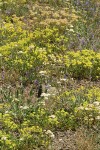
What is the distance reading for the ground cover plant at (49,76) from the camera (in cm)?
653

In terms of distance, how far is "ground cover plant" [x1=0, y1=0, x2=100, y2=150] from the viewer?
6.53 meters

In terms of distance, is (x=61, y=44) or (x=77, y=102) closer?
(x=77, y=102)

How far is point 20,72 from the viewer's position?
8781 millimetres

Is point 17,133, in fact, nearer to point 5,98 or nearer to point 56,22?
point 5,98

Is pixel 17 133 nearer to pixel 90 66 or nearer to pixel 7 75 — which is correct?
pixel 7 75

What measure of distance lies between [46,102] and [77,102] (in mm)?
547

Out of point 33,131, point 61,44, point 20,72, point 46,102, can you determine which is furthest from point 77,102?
point 61,44

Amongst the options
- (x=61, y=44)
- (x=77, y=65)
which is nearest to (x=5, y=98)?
(x=77, y=65)

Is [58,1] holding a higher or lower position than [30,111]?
higher

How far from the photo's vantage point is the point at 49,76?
8.70 metres

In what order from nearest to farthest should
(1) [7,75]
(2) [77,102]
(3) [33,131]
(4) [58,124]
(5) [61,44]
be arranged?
(3) [33,131] → (4) [58,124] → (2) [77,102] → (1) [7,75] → (5) [61,44]

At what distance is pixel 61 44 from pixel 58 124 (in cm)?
379

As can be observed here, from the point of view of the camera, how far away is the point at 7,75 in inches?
338

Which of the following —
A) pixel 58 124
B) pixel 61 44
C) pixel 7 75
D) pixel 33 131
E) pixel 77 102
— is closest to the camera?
pixel 33 131
